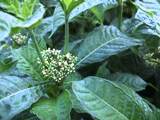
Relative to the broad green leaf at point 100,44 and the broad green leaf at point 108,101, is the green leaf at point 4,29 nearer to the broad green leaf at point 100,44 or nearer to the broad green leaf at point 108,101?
the broad green leaf at point 108,101

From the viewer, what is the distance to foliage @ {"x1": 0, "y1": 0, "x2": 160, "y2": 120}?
2.42 feet

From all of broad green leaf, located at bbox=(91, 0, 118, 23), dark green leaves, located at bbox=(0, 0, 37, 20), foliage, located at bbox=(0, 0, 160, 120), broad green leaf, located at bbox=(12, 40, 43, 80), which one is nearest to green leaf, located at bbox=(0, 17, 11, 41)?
foliage, located at bbox=(0, 0, 160, 120)

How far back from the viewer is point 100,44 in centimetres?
103

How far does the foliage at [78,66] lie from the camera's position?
29.0 inches

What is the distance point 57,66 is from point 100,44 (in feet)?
0.51

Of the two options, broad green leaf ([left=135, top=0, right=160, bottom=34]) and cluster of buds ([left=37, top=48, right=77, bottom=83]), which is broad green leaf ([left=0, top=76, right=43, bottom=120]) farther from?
broad green leaf ([left=135, top=0, right=160, bottom=34])

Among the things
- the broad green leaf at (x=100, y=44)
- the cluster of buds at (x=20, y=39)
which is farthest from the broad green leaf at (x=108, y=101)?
the cluster of buds at (x=20, y=39)

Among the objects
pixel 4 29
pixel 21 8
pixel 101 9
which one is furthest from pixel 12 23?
pixel 101 9

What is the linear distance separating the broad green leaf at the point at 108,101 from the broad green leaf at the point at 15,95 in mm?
174

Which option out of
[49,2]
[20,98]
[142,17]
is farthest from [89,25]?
[20,98]

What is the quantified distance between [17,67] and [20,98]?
0.29 ft

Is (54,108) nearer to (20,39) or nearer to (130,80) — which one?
(130,80)

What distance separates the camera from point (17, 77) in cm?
94

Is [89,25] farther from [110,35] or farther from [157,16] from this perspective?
[157,16]
